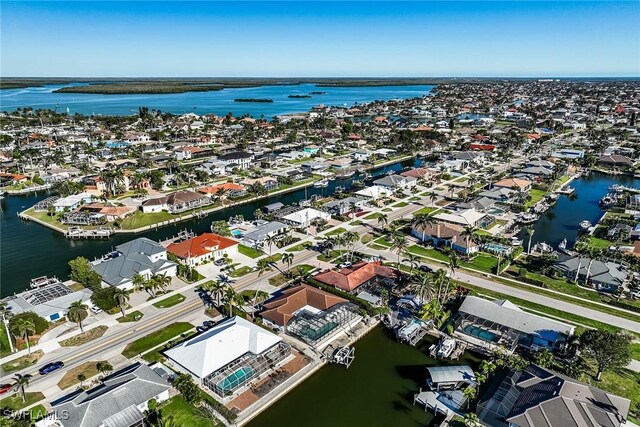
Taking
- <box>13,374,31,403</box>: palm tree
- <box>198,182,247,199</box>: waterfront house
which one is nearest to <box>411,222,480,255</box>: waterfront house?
<box>198,182,247,199</box>: waterfront house

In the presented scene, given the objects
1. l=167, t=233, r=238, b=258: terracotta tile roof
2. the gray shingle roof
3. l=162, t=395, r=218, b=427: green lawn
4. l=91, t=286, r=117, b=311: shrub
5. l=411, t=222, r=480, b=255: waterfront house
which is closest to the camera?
the gray shingle roof

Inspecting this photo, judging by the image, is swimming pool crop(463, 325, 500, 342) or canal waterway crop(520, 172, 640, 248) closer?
swimming pool crop(463, 325, 500, 342)

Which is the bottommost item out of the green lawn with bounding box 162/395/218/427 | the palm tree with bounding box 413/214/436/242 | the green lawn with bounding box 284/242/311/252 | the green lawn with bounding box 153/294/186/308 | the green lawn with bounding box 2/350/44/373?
the green lawn with bounding box 284/242/311/252

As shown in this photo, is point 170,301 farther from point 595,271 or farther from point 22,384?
point 595,271

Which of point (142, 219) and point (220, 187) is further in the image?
point (220, 187)

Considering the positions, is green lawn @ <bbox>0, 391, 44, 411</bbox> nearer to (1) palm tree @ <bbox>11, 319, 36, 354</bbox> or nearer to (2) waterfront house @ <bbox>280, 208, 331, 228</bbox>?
(1) palm tree @ <bbox>11, 319, 36, 354</bbox>

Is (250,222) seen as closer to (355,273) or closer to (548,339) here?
(355,273)

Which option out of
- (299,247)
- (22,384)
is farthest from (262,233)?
(22,384)
